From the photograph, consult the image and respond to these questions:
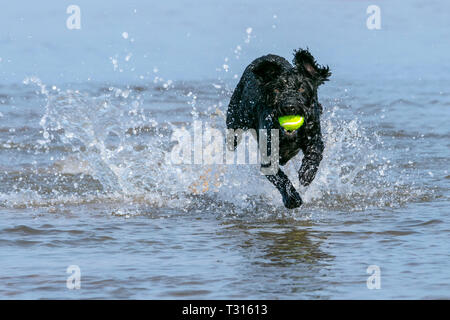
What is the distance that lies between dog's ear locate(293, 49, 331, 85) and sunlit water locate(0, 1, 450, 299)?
138 centimetres

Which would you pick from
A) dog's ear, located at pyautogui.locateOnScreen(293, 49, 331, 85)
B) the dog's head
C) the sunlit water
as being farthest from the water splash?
dog's ear, located at pyautogui.locateOnScreen(293, 49, 331, 85)

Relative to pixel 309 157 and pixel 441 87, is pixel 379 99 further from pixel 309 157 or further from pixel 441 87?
pixel 309 157

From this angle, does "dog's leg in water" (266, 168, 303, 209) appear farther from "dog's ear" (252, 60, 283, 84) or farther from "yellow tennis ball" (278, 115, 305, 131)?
"dog's ear" (252, 60, 283, 84)

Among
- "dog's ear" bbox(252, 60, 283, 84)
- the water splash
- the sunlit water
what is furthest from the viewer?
the water splash

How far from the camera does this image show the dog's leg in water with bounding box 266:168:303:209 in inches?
282

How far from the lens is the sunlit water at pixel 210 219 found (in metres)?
5.16

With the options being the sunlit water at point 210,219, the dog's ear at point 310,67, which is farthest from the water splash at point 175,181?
the dog's ear at point 310,67

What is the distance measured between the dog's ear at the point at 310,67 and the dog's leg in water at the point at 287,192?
39.3 inches

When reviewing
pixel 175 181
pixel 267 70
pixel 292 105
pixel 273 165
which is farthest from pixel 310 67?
pixel 175 181

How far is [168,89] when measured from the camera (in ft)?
63.9

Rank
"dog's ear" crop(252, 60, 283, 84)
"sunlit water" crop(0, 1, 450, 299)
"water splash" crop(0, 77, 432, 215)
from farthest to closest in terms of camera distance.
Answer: "water splash" crop(0, 77, 432, 215)
"dog's ear" crop(252, 60, 283, 84)
"sunlit water" crop(0, 1, 450, 299)

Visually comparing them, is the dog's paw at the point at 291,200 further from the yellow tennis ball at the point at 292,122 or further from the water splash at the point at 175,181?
the yellow tennis ball at the point at 292,122
